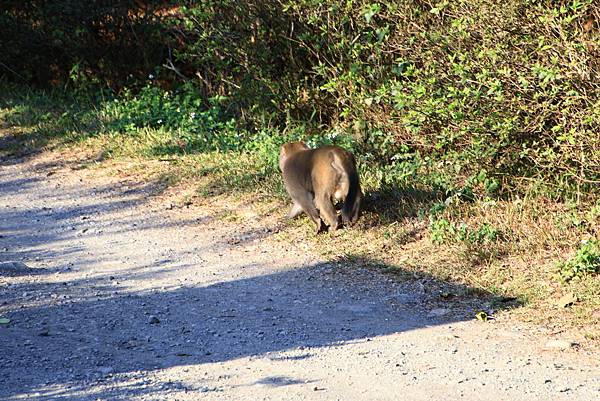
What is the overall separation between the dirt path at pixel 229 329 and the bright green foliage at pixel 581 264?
2.73 feet

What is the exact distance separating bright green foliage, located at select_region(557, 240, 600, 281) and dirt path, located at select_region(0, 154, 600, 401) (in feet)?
2.73

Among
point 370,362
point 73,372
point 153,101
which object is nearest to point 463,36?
point 370,362

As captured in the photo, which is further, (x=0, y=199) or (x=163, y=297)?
(x=0, y=199)

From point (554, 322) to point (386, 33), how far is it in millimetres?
4090

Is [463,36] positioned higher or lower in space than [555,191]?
higher

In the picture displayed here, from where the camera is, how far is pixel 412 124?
947 centimetres

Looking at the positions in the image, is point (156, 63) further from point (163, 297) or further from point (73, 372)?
point (73, 372)

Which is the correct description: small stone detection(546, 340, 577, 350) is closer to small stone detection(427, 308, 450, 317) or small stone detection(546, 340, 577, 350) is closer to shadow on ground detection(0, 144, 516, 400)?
shadow on ground detection(0, 144, 516, 400)

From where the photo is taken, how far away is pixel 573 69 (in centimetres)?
816

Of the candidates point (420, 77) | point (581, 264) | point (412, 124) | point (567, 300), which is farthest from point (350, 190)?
point (567, 300)

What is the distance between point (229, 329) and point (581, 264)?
2611 mm

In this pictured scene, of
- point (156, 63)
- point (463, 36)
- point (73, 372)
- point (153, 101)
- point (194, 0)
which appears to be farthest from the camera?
point (156, 63)

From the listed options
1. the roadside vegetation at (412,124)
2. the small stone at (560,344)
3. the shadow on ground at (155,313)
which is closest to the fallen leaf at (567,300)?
the roadside vegetation at (412,124)

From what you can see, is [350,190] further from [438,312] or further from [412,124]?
[438,312]
